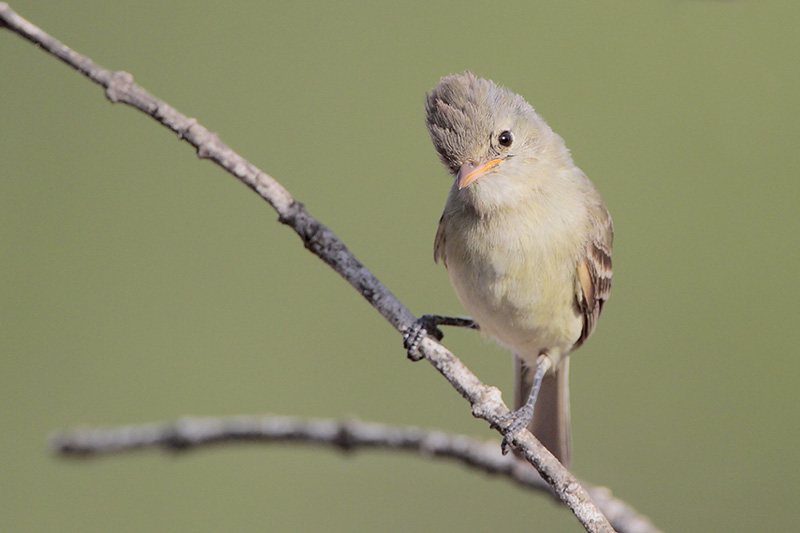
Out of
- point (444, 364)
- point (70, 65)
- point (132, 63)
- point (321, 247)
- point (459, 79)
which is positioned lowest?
point (444, 364)

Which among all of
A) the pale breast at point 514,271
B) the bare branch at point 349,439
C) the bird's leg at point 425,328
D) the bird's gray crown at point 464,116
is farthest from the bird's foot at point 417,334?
the bird's gray crown at point 464,116

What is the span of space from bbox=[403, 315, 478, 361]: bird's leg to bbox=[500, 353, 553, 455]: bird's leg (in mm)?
305

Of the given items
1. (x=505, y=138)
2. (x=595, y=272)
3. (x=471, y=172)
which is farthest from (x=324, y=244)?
(x=595, y=272)

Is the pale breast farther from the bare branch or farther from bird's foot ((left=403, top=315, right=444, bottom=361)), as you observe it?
the bare branch

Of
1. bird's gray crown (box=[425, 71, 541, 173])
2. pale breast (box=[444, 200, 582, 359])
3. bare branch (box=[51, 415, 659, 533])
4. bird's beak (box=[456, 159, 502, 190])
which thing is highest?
bird's gray crown (box=[425, 71, 541, 173])

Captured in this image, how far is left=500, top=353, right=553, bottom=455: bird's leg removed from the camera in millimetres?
2081

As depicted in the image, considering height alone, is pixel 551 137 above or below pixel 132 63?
below

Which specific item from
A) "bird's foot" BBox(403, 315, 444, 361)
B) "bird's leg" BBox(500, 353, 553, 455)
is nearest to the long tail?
"bird's leg" BBox(500, 353, 553, 455)

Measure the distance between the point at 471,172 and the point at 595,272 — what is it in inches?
28.1

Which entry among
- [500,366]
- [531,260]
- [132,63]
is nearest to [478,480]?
[500,366]

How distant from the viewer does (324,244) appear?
6.86ft

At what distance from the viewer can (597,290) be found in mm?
2855

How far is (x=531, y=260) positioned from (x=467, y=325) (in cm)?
50

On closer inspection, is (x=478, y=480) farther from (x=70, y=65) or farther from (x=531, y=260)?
(x=70, y=65)
